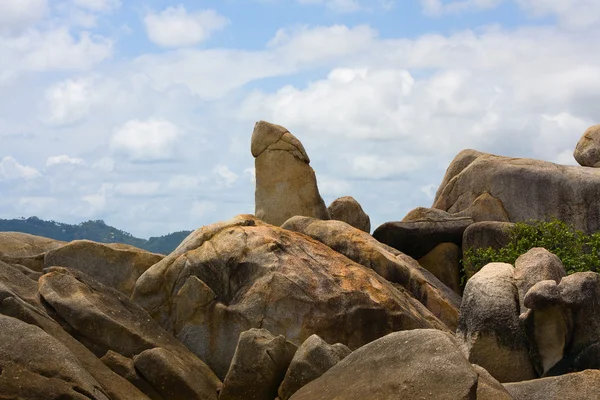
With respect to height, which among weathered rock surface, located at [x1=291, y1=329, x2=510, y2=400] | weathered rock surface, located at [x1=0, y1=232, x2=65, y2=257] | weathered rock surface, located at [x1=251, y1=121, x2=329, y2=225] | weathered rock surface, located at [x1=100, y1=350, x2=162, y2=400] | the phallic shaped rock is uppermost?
weathered rock surface, located at [x1=251, y1=121, x2=329, y2=225]

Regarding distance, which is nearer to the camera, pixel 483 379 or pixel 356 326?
pixel 483 379

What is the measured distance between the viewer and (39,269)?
32500 millimetres

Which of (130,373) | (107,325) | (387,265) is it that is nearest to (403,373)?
(130,373)

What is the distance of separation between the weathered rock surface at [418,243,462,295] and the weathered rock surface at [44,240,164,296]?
36.2 feet

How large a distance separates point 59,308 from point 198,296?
392cm

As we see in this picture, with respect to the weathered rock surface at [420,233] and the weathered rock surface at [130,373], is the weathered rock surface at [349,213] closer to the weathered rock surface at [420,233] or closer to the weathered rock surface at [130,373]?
the weathered rock surface at [420,233]

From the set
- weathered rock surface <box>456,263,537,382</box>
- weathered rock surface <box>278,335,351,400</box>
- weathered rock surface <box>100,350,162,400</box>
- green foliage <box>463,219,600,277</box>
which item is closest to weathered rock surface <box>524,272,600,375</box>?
weathered rock surface <box>456,263,537,382</box>

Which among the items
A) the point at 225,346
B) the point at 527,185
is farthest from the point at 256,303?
the point at 527,185

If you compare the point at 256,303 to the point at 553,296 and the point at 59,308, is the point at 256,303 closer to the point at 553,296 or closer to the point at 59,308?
the point at 59,308

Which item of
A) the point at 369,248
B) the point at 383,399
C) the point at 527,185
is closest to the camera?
the point at 383,399

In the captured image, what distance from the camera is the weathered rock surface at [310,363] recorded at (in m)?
21.2

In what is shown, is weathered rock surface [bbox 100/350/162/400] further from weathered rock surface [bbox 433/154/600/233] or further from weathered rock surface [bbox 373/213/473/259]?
weathered rock surface [bbox 433/154/600/233]

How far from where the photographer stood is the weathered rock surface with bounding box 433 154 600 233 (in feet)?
133

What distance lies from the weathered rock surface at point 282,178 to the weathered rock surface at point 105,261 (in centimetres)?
606
